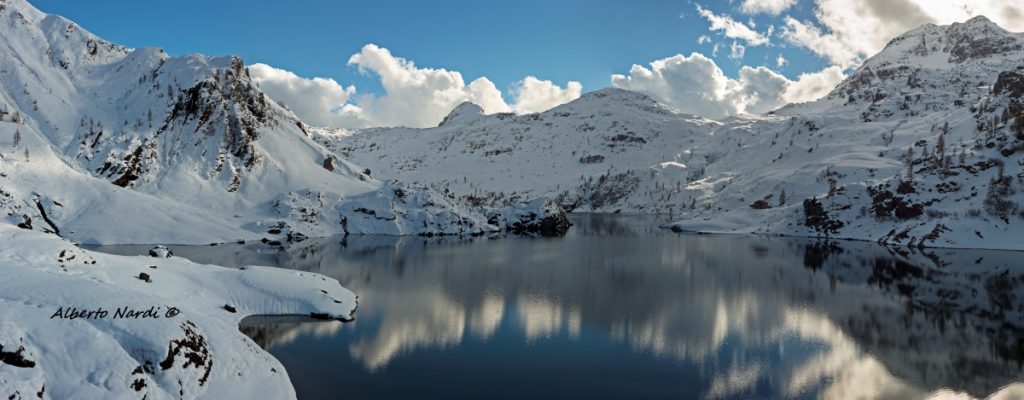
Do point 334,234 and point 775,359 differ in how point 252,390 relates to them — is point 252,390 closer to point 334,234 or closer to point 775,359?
point 775,359

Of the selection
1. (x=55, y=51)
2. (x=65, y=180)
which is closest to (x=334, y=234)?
(x=65, y=180)

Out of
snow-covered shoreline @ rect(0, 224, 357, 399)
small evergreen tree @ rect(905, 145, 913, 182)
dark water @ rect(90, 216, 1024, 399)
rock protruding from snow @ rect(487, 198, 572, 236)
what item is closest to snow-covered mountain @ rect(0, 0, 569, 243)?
rock protruding from snow @ rect(487, 198, 572, 236)

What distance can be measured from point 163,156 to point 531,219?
83.9 metres

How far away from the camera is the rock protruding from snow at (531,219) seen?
148 metres

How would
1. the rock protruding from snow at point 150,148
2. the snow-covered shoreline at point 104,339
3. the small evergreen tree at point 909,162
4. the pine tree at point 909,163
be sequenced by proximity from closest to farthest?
the snow-covered shoreline at point 104,339 → the rock protruding from snow at point 150,148 → the pine tree at point 909,163 → the small evergreen tree at point 909,162

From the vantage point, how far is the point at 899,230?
114m

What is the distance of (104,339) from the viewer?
67.9ft

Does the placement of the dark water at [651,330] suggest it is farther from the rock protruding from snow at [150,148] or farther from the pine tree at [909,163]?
the pine tree at [909,163]

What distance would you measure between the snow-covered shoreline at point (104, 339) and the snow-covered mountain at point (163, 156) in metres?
60.3

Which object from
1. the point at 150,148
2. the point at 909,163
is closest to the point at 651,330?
the point at 150,148

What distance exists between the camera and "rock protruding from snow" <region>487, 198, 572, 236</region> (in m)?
148

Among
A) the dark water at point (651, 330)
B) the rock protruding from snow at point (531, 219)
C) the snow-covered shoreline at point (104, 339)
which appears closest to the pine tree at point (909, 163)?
the dark water at point (651, 330)

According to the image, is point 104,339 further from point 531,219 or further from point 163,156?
point 531,219

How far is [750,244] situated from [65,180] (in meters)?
121
